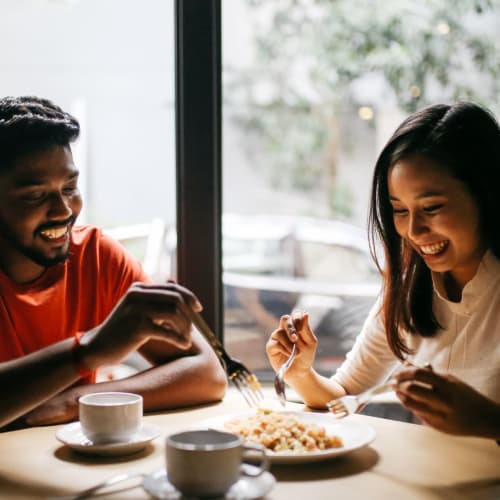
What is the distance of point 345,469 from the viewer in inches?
47.6

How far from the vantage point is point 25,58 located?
2270 mm

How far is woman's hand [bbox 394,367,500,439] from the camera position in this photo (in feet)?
3.94

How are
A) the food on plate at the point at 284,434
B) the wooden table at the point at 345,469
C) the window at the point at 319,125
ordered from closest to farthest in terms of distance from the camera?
1. the wooden table at the point at 345,469
2. the food on plate at the point at 284,434
3. the window at the point at 319,125

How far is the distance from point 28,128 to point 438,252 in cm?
97

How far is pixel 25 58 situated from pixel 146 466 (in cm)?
151

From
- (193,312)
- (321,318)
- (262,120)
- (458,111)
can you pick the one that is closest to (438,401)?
(193,312)

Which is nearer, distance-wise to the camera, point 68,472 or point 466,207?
point 68,472

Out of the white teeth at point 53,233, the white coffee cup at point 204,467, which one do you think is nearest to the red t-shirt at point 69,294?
the white teeth at point 53,233

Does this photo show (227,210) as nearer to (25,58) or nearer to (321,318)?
(321,318)

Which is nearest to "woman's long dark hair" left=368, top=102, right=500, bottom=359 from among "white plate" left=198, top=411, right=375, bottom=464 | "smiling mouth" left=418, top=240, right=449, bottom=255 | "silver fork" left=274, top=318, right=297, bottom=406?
"smiling mouth" left=418, top=240, right=449, bottom=255

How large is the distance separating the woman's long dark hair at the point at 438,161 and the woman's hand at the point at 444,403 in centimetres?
50

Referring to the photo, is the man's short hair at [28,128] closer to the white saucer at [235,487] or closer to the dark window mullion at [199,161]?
the dark window mullion at [199,161]

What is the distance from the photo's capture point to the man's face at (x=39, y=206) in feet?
5.55

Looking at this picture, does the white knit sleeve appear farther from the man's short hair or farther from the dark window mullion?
the man's short hair
